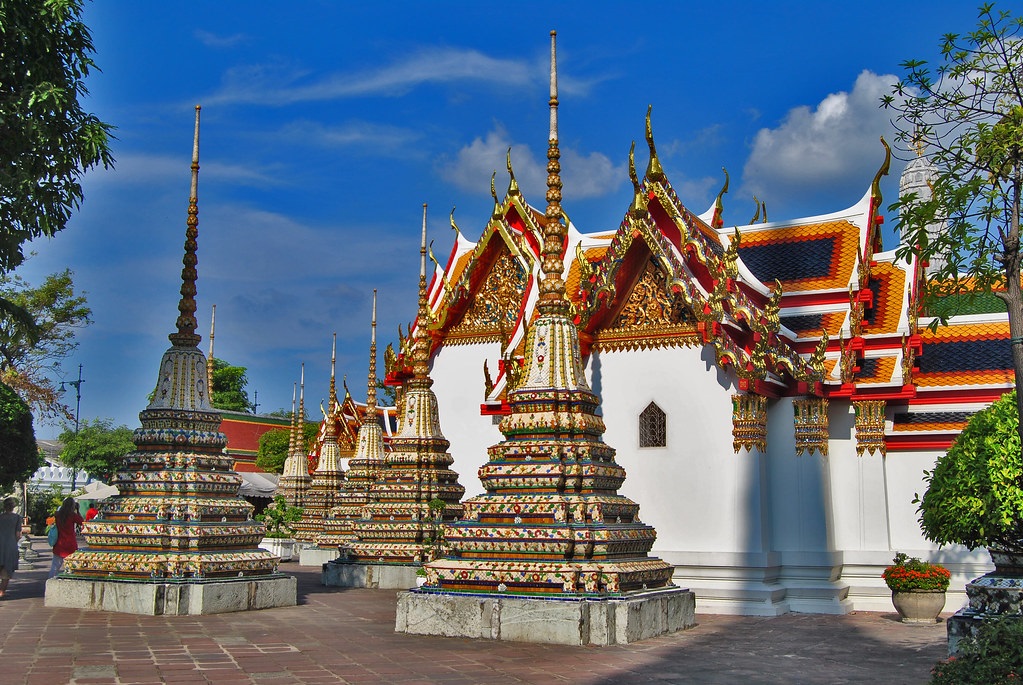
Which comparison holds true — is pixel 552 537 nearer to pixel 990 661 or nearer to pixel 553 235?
pixel 553 235

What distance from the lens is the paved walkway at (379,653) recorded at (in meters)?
7.76

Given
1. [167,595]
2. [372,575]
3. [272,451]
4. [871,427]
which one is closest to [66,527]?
[167,595]

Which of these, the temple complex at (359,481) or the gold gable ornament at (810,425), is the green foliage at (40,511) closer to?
the temple complex at (359,481)

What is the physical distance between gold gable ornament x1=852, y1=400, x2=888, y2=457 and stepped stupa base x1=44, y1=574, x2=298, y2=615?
8791 millimetres

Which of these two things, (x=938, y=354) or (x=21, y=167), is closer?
Answer: (x=21, y=167)

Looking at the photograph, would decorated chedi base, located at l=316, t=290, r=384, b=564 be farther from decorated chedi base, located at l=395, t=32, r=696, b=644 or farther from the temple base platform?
decorated chedi base, located at l=395, t=32, r=696, b=644

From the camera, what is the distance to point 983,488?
8312 millimetres

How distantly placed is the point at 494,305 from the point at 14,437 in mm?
9831

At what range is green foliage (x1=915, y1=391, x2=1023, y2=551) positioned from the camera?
8.16m

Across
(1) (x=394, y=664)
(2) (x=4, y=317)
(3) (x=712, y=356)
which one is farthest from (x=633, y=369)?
(2) (x=4, y=317)

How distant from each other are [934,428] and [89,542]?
39.2 ft

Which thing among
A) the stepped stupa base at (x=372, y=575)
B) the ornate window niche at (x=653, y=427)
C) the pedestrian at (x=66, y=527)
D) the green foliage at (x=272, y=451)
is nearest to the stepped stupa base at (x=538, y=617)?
the ornate window niche at (x=653, y=427)

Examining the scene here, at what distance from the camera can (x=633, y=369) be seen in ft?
50.9

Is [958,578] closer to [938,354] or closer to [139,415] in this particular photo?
[938,354]
